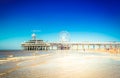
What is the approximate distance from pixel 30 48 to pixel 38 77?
6903 inches

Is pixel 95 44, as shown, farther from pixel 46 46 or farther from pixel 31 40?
pixel 31 40

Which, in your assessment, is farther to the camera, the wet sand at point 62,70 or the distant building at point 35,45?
the distant building at point 35,45

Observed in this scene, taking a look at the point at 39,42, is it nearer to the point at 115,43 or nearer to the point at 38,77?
the point at 115,43

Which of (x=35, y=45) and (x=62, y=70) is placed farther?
(x=35, y=45)

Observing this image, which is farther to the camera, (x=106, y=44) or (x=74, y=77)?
(x=106, y=44)

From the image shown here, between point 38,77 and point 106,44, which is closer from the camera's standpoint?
point 38,77

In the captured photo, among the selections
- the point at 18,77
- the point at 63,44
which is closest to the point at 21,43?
the point at 63,44

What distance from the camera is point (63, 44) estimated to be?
604 feet

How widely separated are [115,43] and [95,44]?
17.4 meters

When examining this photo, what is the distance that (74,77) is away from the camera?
13.4 metres

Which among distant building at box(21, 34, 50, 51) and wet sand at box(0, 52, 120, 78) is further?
distant building at box(21, 34, 50, 51)

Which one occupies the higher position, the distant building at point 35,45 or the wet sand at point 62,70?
the distant building at point 35,45

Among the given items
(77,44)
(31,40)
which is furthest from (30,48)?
(77,44)

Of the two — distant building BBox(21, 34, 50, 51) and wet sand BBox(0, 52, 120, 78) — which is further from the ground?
distant building BBox(21, 34, 50, 51)
